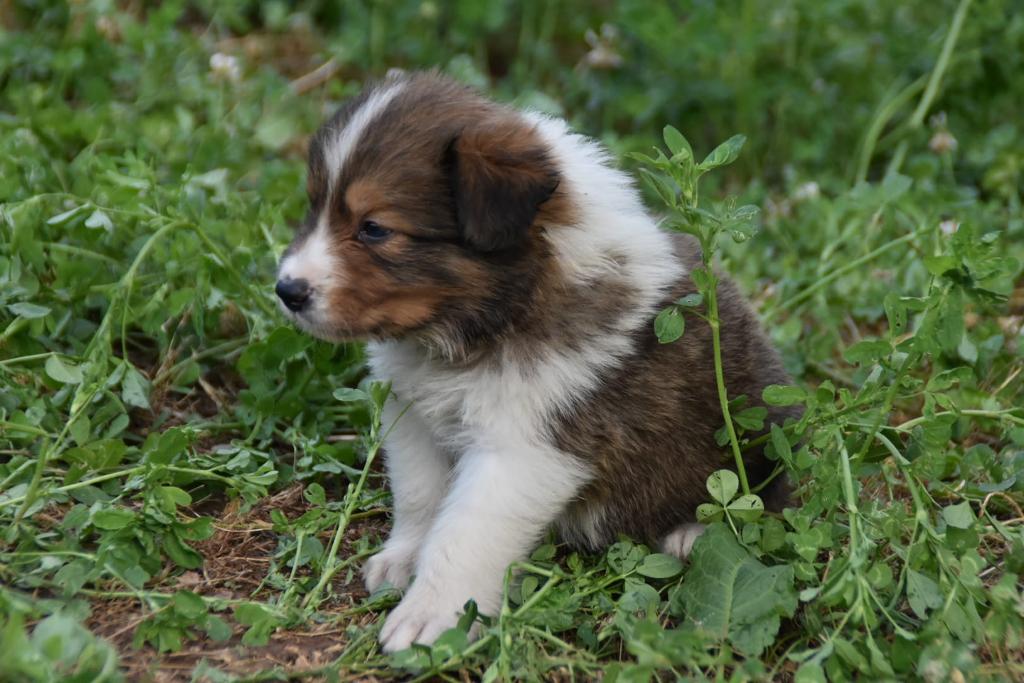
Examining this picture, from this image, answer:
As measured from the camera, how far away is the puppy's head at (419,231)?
11.6 feet

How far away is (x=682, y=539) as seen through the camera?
13.1 ft

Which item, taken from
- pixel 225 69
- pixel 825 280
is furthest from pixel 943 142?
pixel 225 69

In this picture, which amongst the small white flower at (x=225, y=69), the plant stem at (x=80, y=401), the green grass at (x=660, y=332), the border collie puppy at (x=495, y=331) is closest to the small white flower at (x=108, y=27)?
the green grass at (x=660, y=332)

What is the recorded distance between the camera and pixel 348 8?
7812mm

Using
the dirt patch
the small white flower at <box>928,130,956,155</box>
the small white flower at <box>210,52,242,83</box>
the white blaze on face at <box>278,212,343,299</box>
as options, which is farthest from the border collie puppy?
the small white flower at <box>928,130,956,155</box>

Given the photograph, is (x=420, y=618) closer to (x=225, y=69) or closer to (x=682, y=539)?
(x=682, y=539)

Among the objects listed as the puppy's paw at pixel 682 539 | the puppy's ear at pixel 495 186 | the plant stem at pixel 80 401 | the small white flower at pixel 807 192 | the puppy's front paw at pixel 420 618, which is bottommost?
the small white flower at pixel 807 192

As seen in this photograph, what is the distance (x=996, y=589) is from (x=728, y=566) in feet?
2.28

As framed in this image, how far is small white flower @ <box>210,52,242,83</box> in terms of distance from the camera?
257 inches

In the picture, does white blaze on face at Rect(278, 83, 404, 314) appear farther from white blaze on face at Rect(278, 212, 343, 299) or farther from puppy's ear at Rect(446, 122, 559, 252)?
puppy's ear at Rect(446, 122, 559, 252)

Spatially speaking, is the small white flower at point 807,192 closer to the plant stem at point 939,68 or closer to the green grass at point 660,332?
the green grass at point 660,332

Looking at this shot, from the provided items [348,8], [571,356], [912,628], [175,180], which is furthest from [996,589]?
[348,8]

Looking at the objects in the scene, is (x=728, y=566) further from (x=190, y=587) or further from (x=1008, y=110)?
(x=1008, y=110)

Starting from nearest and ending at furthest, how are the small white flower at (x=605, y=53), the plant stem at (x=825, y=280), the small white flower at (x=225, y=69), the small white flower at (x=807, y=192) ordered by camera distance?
the plant stem at (x=825, y=280) → the small white flower at (x=807, y=192) → the small white flower at (x=225, y=69) → the small white flower at (x=605, y=53)
